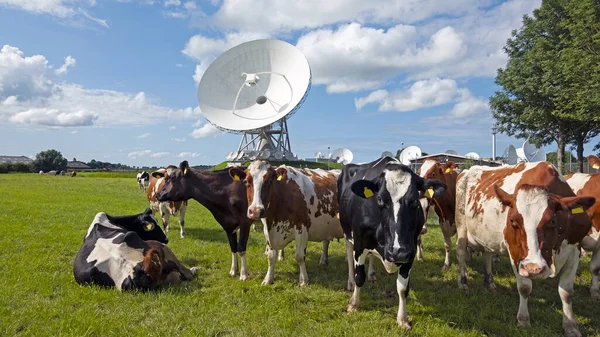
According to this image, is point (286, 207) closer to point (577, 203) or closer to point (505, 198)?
point (505, 198)

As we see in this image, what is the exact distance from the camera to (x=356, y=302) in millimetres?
5555

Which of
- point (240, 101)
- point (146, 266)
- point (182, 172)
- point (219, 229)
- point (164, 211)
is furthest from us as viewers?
point (240, 101)

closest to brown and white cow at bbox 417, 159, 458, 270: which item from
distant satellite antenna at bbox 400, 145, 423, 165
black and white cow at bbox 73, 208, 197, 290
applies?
black and white cow at bbox 73, 208, 197, 290

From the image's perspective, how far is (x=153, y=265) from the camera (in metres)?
6.09

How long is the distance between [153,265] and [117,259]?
0.59 metres

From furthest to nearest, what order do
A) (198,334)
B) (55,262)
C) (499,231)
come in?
1. (55,262)
2. (499,231)
3. (198,334)

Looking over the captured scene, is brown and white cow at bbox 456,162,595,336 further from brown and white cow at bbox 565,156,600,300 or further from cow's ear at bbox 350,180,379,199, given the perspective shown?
cow's ear at bbox 350,180,379,199

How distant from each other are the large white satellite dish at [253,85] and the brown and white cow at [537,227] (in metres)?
42.4

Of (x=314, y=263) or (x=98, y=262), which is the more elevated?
(x=98, y=262)

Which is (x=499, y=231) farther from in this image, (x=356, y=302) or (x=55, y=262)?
(x=55, y=262)

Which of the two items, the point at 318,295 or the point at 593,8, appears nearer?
the point at 318,295

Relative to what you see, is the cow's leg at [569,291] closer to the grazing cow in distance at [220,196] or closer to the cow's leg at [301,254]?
the cow's leg at [301,254]

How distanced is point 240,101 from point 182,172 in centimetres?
4285

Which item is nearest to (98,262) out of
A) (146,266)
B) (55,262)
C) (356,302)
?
(146,266)
